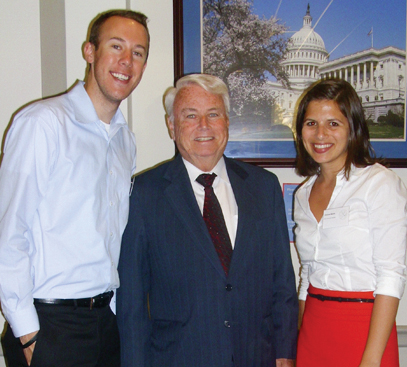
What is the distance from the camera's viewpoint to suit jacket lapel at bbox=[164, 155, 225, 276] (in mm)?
1505

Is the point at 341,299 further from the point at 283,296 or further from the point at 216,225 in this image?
the point at 216,225

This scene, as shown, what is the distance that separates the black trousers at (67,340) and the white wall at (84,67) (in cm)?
99

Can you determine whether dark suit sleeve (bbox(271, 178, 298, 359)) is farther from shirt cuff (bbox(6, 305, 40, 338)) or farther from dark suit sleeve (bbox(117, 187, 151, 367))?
shirt cuff (bbox(6, 305, 40, 338))

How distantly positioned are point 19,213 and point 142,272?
20.5 inches

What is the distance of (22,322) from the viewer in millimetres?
1262

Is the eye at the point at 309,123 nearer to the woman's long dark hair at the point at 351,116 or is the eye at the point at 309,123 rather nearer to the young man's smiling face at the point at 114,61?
the woman's long dark hair at the point at 351,116

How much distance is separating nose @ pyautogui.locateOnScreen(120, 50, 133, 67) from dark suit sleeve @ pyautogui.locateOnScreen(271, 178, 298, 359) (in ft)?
2.84

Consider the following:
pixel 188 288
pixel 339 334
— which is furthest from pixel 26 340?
pixel 339 334

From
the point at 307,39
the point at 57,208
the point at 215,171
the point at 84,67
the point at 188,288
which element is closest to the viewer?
the point at 57,208

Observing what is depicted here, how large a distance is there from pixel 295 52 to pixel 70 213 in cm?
154

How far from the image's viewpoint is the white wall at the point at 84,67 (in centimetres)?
214

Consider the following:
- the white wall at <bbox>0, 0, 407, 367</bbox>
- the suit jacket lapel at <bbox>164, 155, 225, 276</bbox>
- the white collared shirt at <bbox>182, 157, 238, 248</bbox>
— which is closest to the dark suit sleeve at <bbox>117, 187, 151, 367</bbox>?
the suit jacket lapel at <bbox>164, 155, 225, 276</bbox>

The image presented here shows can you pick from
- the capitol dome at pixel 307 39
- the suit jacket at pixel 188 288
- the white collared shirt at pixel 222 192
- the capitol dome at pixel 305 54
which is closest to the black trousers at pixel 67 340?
the suit jacket at pixel 188 288

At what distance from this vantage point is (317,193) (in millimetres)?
1792
